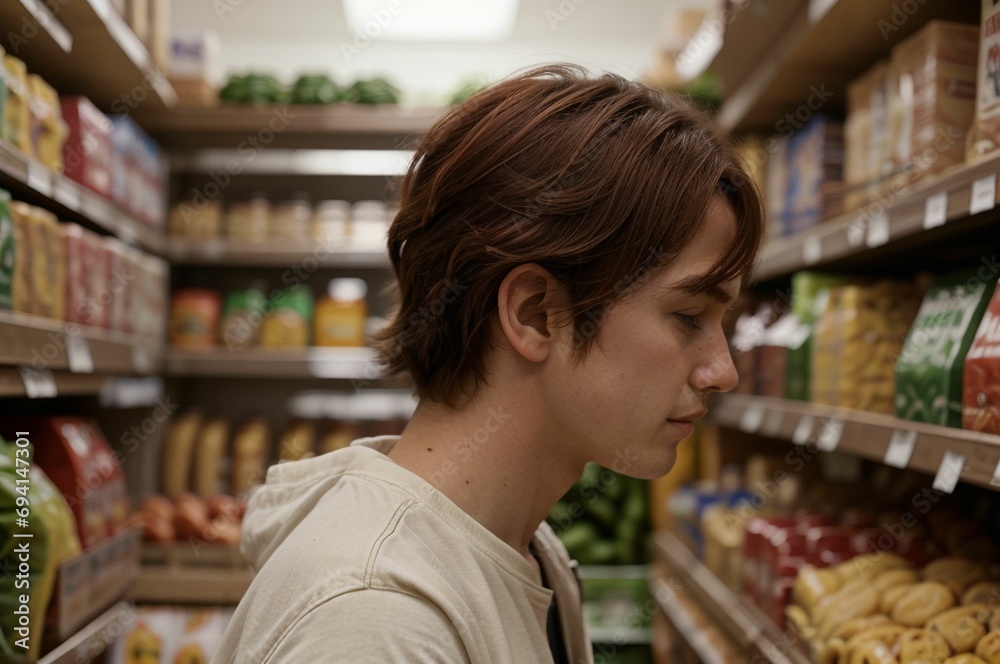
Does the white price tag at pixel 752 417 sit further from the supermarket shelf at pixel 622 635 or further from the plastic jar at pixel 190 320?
the plastic jar at pixel 190 320

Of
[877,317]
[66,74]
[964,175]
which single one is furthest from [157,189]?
[964,175]

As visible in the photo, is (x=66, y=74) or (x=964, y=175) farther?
(x=66, y=74)

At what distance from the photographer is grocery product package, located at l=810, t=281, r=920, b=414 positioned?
1.89 m

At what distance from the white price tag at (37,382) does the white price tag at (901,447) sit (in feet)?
5.65

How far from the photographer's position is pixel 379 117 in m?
3.84

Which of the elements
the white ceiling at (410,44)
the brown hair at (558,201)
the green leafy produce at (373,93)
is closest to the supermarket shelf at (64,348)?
the brown hair at (558,201)

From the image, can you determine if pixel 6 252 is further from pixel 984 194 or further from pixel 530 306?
pixel 984 194

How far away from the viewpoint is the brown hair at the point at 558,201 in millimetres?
1069

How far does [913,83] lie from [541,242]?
110 centimetres

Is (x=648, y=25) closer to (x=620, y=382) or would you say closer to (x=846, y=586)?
(x=846, y=586)

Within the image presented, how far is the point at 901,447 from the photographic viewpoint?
62.2 inches

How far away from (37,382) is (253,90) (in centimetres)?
218

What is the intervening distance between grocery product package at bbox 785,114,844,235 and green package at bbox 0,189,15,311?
186 cm

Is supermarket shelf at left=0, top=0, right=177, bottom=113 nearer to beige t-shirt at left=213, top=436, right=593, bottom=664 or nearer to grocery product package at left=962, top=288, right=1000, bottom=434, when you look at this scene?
beige t-shirt at left=213, top=436, right=593, bottom=664
